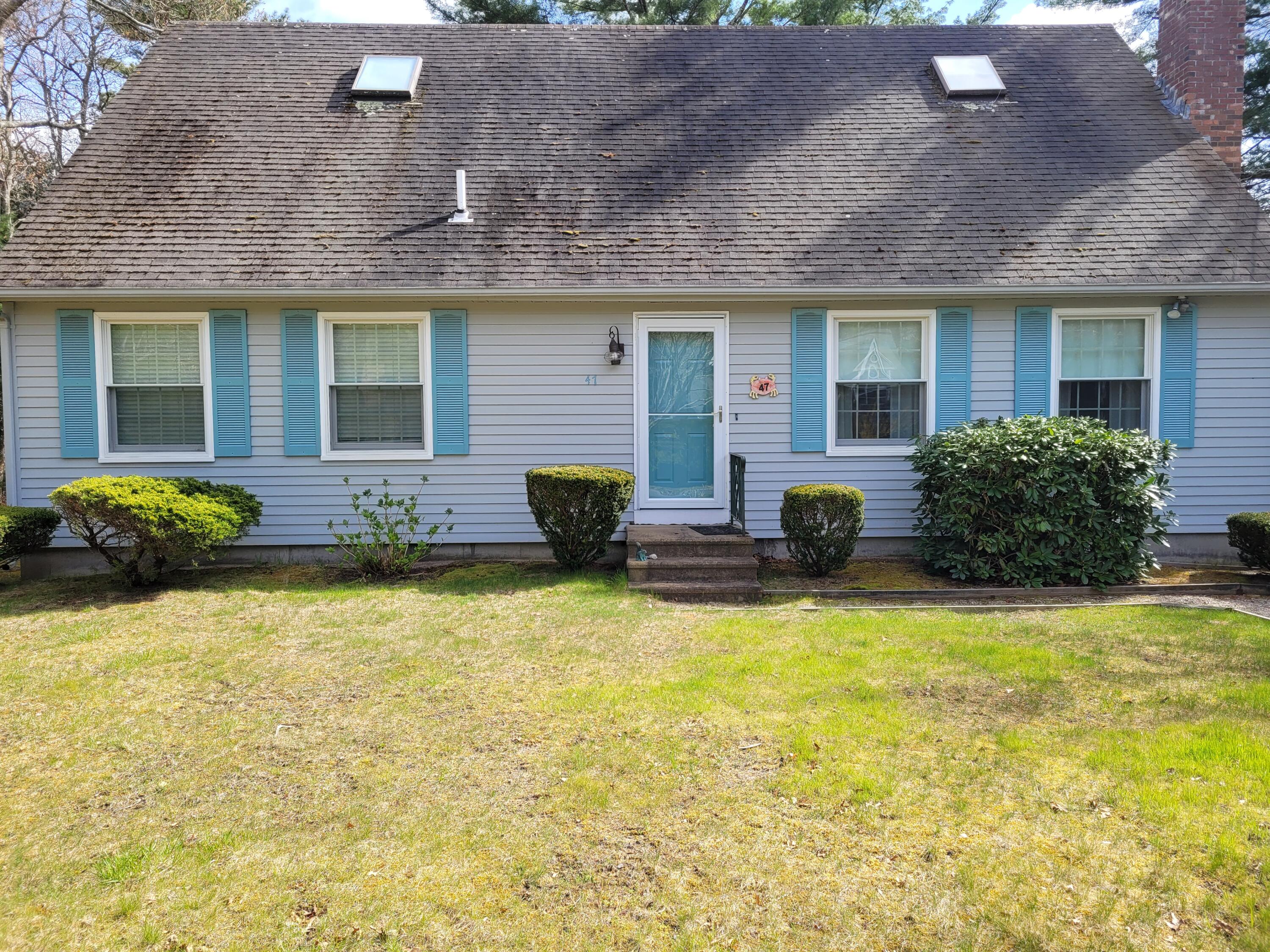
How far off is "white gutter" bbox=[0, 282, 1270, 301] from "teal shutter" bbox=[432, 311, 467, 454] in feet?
0.95

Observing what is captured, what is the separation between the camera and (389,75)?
9992mm

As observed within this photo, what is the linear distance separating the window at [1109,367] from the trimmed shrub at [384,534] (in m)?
6.36

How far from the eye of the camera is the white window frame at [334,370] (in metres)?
8.02

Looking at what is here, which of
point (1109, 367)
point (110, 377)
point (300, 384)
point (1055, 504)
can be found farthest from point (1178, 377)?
point (110, 377)

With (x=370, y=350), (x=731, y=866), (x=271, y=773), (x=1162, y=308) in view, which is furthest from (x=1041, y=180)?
(x=271, y=773)

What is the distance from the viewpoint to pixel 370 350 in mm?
8164

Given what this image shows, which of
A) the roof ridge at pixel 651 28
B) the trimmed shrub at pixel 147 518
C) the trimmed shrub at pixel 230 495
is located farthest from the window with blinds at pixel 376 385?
the roof ridge at pixel 651 28

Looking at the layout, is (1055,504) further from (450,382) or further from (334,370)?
(334,370)

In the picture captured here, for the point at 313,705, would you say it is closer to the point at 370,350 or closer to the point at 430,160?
the point at 370,350

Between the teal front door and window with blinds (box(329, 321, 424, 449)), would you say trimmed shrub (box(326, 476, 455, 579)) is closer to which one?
window with blinds (box(329, 321, 424, 449))

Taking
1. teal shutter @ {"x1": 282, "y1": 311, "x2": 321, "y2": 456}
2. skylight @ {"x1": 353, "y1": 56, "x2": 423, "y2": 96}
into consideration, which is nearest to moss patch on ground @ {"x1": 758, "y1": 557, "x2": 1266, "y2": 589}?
teal shutter @ {"x1": 282, "y1": 311, "x2": 321, "y2": 456}

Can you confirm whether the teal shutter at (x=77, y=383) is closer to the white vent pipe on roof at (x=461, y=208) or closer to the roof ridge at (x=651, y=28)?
the white vent pipe on roof at (x=461, y=208)

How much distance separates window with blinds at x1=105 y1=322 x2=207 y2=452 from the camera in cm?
799

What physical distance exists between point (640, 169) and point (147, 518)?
599cm
